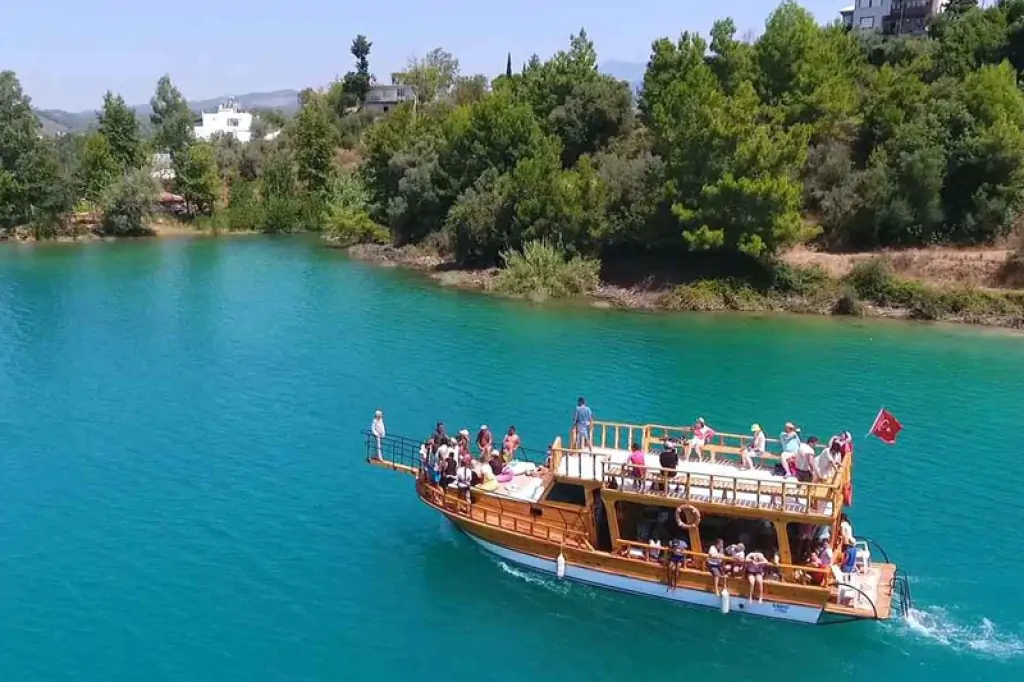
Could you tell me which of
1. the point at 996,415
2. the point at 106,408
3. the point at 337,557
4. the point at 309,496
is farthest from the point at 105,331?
the point at 996,415

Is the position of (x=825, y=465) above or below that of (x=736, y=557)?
above

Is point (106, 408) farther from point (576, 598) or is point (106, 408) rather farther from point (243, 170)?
point (243, 170)

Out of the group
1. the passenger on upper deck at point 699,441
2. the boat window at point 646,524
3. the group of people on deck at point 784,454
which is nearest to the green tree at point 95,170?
the group of people on deck at point 784,454

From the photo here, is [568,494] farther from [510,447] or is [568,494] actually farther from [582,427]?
[510,447]

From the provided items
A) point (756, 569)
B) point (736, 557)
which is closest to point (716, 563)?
point (736, 557)

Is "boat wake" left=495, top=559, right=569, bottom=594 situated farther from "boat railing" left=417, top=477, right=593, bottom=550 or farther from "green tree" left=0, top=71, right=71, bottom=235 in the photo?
"green tree" left=0, top=71, right=71, bottom=235

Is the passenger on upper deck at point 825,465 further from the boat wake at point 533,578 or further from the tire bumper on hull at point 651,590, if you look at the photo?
the boat wake at point 533,578
